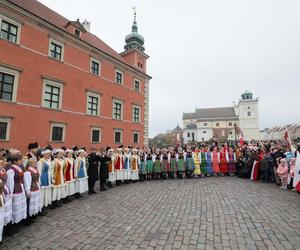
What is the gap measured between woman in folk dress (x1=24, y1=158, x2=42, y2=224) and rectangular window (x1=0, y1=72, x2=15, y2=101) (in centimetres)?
1152

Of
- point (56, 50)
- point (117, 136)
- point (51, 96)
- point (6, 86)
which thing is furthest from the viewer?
point (117, 136)

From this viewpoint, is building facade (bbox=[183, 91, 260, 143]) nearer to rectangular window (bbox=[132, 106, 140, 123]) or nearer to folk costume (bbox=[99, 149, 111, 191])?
rectangular window (bbox=[132, 106, 140, 123])

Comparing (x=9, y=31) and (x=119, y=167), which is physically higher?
(x=9, y=31)

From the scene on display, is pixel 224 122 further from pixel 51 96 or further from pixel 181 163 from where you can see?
pixel 51 96

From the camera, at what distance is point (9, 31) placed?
46.6 feet

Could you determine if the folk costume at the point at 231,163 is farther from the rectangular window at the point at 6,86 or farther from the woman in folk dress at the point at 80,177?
the rectangular window at the point at 6,86

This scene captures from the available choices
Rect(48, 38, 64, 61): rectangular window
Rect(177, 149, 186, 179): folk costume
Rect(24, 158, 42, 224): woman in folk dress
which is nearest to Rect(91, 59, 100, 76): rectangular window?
Rect(48, 38, 64, 61): rectangular window

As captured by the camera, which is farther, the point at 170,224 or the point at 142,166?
the point at 142,166

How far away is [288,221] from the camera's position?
489cm

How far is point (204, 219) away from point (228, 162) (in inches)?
336

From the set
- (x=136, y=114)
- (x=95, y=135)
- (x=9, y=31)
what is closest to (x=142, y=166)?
(x=95, y=135)

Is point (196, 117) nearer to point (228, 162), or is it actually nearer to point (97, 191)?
point (228, 162)

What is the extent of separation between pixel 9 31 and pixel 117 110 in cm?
1218

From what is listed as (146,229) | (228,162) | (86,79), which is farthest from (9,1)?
(228,162)
